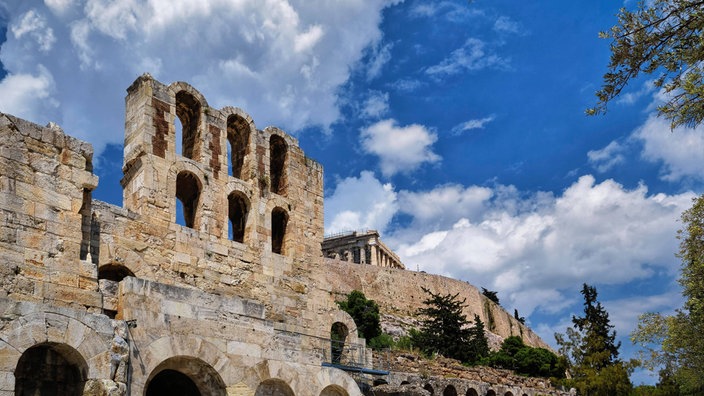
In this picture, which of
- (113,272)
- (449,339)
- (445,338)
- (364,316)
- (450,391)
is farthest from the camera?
(449,339)

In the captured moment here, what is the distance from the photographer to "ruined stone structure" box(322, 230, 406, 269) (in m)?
78.2

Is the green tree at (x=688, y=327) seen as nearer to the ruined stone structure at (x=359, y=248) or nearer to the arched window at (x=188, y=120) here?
the arched window at (x=188, y=120)

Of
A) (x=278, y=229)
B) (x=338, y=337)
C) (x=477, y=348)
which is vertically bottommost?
(x=338, y=337)

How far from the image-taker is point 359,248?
78.8 metres

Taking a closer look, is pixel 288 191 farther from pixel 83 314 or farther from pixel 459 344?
pixel 459 344

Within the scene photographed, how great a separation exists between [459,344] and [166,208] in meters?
31.1

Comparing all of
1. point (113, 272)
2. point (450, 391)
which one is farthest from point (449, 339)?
point (113, 272)

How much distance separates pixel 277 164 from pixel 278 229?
217cm

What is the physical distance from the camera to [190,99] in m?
20.3

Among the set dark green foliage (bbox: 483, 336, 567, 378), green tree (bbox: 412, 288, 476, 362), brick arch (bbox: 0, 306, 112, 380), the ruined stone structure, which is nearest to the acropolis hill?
brick arch (bbox: 0, 306, 112, 380)

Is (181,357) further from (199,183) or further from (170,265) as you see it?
(199,183)

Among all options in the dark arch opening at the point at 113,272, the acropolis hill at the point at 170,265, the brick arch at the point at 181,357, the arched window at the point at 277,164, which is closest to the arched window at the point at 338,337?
the acropolis hill at the point at 170,265

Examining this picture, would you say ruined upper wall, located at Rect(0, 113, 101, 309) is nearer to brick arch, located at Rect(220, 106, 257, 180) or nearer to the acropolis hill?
the acropolis hill

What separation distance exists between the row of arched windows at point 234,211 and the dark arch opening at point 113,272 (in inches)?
105
